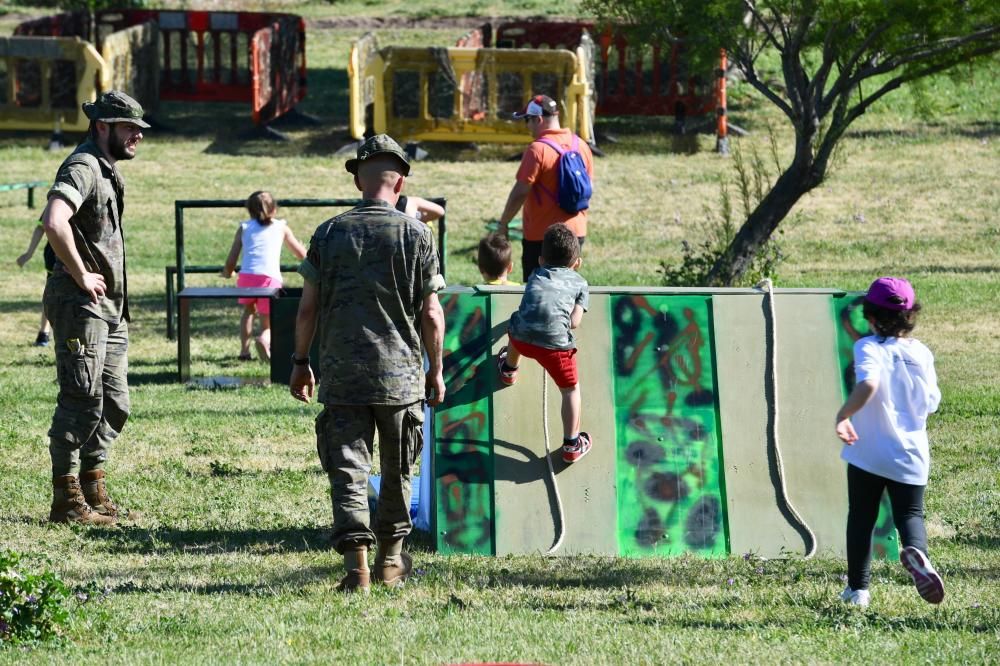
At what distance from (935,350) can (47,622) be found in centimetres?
953

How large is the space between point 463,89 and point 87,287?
16.1 metres

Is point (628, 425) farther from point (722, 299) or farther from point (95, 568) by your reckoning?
point (95, 568)

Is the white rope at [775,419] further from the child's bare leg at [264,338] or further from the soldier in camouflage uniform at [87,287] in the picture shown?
the child's bare leg at [264,338]

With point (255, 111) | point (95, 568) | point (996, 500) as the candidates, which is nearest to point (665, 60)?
point (255, 111)

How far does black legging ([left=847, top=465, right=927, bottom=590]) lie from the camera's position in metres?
5.71

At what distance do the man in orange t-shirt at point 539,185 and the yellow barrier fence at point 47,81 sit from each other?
49.9 ft

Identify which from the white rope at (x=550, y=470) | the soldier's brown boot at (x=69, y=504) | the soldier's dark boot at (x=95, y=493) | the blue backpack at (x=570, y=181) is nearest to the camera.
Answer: the white rope at (x=550, y=470)

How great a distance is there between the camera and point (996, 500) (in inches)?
318

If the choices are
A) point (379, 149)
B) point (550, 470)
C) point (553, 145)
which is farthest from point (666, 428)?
point (553, 145)

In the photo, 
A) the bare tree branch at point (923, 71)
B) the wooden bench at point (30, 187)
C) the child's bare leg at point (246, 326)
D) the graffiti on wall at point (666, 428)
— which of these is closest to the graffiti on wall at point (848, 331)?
the graffiti on wall at point (666, 428)

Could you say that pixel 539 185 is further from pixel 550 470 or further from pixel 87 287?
pixel 87 287

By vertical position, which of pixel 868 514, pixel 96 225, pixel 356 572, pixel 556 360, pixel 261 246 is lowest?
pixel 356 572

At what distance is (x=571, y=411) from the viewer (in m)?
6.81

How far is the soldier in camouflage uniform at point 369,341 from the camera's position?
5.90m
